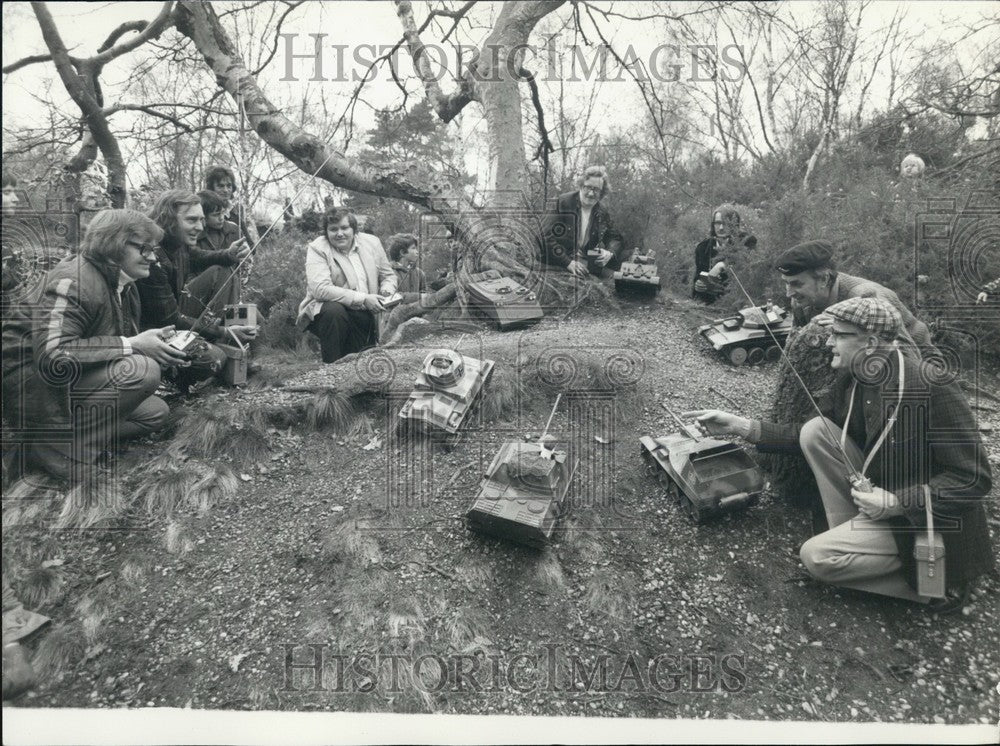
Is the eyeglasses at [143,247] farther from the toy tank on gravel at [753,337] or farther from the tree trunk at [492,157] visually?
the toy tank on gravel at [753,337]

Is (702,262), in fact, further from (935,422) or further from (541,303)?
(935,422)

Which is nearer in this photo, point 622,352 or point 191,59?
point 622,352

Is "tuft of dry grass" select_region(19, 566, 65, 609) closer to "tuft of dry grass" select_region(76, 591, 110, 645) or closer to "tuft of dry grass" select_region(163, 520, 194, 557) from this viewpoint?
"tuft of dry grass" select_region(76, 591, 110, 645)

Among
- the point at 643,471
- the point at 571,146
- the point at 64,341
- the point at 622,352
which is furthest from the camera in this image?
the point at 571,146

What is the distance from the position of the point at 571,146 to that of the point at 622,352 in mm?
4035

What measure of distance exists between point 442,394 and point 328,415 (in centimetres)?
71

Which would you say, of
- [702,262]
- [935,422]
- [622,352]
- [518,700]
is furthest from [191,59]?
[935,422]

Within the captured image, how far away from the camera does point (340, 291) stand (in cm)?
441

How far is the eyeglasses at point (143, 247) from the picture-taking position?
9.71 ft

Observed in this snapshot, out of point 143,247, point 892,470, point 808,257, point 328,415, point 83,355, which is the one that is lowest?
point 328,415

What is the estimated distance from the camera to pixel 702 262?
5984 millimetres

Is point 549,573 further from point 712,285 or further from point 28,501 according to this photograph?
point 712,285

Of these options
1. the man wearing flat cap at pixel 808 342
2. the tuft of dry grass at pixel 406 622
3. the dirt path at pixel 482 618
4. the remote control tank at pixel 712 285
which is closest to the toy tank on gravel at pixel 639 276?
the remote control tank at pixel 712 285

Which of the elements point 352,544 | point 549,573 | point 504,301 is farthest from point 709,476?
point 504,301
